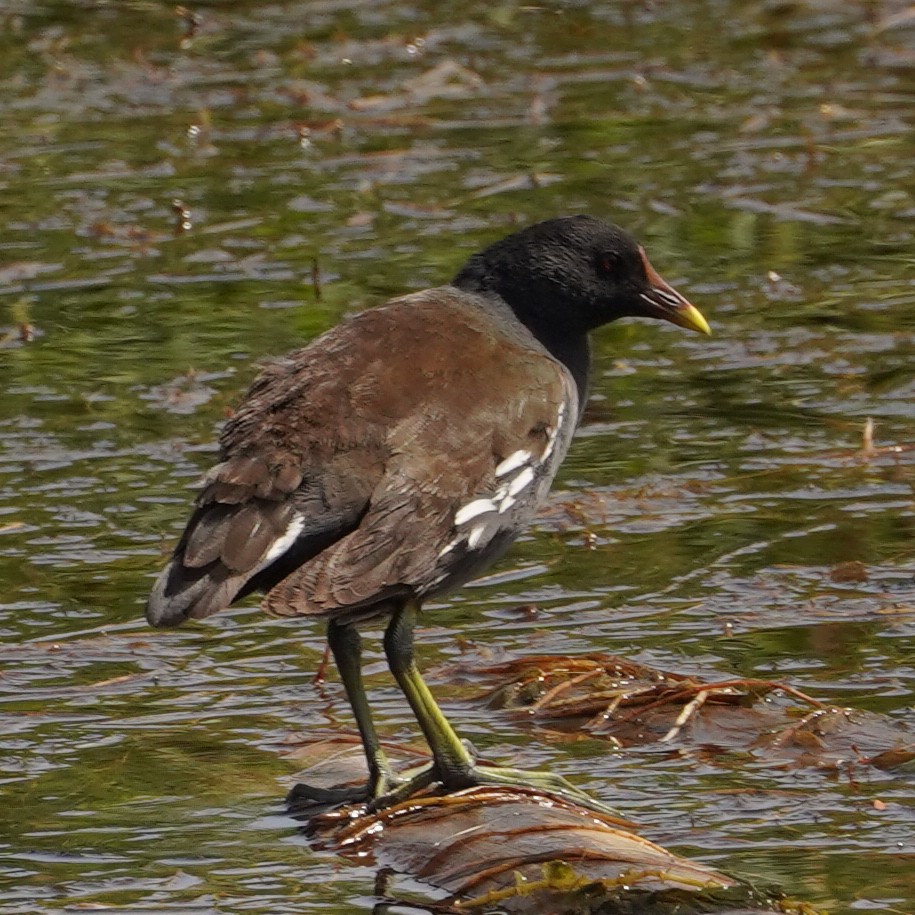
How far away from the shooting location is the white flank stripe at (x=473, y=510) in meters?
4.48

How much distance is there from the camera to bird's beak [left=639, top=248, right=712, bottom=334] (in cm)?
532

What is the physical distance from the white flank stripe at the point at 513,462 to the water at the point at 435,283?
26.2 inches

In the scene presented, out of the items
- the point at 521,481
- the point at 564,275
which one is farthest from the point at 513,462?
the point at 564,275

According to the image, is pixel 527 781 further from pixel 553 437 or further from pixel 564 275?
pixel 564 275

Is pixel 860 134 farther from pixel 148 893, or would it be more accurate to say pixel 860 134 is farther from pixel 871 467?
pixel 148 893

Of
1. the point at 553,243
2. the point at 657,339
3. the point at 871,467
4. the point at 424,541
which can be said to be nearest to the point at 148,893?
the point at 424,541

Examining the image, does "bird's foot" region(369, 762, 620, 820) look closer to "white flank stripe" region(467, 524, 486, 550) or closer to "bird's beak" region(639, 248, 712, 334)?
"white flank stripe" region(467, 524, 486, 550)

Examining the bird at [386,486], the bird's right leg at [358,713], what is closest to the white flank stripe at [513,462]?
the bird at [386,486]

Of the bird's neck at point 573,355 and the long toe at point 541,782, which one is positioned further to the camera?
the bird's neck at point 573,355

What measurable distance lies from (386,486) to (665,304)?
126 centimetres

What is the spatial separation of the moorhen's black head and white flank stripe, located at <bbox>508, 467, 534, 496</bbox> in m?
0.53

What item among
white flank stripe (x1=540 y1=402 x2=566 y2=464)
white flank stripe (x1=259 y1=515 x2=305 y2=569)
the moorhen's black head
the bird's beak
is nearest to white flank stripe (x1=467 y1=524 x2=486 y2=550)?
white flank stripe (x1=540 y1=402 x2=566 y2=464)

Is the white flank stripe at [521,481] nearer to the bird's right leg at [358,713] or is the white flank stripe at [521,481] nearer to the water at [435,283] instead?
the bird's right leg at [358,713]

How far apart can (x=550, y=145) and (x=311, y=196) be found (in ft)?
3.71
